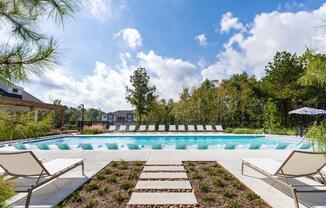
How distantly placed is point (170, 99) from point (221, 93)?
6.70m

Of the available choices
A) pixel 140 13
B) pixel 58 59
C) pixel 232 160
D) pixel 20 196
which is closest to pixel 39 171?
pixel 20 196

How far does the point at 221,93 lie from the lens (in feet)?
83.3

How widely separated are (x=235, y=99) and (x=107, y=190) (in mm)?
23470

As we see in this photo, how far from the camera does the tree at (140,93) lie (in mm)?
26141

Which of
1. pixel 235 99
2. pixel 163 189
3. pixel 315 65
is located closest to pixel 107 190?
pixel 163 189

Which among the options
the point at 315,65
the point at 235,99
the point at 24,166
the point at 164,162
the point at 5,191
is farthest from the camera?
the point at 235,99

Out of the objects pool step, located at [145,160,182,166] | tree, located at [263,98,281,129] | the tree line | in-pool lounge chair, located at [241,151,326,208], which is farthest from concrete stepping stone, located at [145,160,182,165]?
the tree line

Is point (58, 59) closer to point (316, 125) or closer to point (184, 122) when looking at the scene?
point (316, 125)

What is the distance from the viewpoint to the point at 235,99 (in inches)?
998

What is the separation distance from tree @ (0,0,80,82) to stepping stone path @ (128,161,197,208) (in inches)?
94.0

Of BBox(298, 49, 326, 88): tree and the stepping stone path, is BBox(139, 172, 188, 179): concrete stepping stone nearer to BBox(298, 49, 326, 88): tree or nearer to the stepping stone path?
the stepping stone path

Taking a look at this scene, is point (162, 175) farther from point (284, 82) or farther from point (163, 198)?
point (284, 82)

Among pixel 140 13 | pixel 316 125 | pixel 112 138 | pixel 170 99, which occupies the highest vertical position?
pixel 140 13

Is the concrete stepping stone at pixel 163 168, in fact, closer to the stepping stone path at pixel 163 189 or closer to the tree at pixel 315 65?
the stepping stone path at pixel 163 189
